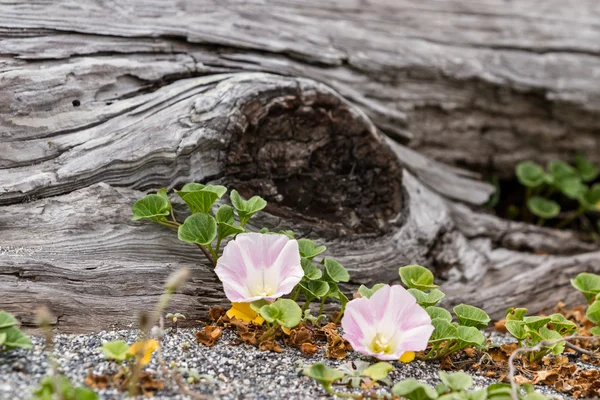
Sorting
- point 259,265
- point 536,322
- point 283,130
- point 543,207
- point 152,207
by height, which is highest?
point 283,130

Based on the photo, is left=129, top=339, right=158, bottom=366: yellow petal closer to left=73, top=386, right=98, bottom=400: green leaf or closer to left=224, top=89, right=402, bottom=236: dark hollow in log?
left=73, top=386, right=98, bottom=400: green leaf

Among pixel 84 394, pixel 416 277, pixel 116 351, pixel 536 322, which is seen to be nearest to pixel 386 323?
pixel 416 277

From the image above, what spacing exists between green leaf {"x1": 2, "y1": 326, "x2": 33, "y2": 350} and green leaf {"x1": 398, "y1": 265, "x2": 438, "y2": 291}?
1340 mm

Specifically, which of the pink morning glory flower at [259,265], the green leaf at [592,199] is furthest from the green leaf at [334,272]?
the green leaf at [592,199]

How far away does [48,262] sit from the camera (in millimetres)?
2436

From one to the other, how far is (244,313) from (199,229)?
0.35 metres

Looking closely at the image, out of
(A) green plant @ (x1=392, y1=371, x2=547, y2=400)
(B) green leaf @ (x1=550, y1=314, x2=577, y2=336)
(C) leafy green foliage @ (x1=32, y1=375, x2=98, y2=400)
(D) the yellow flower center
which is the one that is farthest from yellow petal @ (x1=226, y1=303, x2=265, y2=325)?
(B) green leaf @ (x1=550, y1=314, x2=577, y2=336)

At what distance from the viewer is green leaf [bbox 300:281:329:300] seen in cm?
244

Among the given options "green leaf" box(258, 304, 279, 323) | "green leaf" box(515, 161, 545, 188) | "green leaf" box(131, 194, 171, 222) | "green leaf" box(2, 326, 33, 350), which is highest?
"green leaf" box(131, 194, 171, 222)

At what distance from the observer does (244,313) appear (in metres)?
2.39

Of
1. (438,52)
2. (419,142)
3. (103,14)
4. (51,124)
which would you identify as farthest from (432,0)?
(51,124)

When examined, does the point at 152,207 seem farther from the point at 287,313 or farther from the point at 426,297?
the point at 426,297

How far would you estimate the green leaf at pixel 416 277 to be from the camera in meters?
2.58

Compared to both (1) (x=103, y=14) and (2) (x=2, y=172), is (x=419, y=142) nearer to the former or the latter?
(1) (x=103, y=14)
